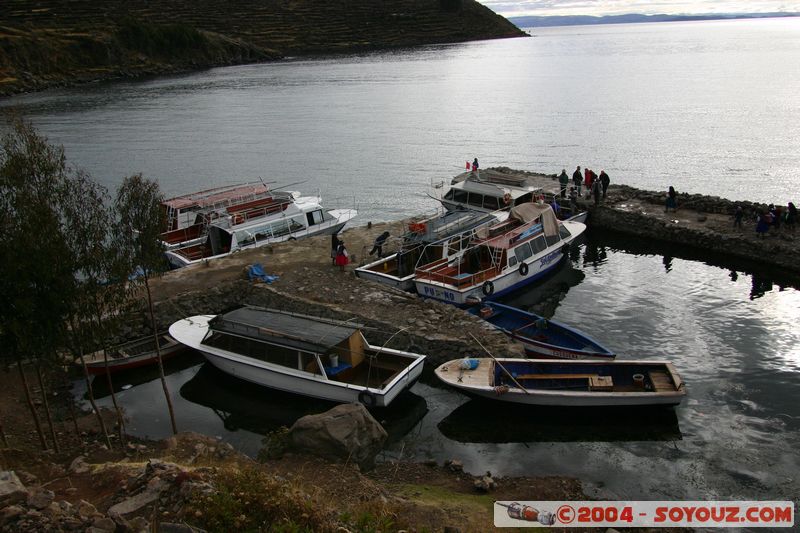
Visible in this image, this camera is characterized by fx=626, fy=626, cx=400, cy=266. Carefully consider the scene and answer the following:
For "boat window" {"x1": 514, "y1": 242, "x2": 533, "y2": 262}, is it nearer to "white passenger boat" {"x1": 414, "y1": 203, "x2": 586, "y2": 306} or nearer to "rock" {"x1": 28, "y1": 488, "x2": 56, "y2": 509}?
"white passenger boat" {"x1": 414, "y1": 203, "x2": 586, "y2": 306}

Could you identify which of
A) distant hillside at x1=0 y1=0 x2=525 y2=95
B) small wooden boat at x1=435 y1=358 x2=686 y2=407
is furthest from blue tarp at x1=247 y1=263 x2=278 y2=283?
distant hillside at x1=0 y1=0 x2=525 y2=95

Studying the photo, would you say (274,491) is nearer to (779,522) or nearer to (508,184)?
(779,522)

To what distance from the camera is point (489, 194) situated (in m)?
39.2

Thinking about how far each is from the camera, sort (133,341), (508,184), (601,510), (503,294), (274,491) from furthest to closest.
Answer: (508,184), (503,294), (133,341), (601,510), (274,491)

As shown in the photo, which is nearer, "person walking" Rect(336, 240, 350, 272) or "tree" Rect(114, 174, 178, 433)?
"tree" Rect(114, 174, 178, 433)

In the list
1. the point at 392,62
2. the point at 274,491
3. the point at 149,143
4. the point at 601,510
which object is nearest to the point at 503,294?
the point at 601,510

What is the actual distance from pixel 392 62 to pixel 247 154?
348 ft

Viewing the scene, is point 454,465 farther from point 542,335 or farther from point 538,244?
point 538,244

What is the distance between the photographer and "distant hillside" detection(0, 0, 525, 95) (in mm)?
130375

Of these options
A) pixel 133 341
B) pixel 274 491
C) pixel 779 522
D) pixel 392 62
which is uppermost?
pixel 392 62

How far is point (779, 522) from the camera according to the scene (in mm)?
16438

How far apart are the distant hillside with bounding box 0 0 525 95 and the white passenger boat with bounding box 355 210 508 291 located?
11517 centimetres

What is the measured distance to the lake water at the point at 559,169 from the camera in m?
20.2

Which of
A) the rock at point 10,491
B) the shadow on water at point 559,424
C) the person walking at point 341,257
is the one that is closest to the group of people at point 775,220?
the shadow on water at point 559,424
